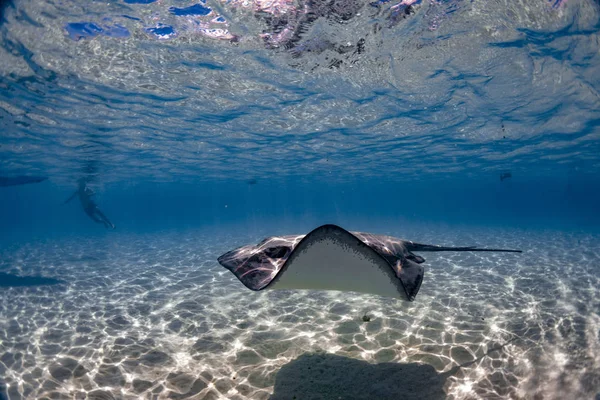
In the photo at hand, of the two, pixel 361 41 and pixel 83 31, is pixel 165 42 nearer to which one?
pixel 83 31

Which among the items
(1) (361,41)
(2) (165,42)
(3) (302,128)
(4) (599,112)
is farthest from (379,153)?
(2) (165,42)

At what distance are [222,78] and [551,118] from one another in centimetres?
2006

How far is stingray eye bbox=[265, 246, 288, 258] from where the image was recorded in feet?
16.4

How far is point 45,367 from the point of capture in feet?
19.9

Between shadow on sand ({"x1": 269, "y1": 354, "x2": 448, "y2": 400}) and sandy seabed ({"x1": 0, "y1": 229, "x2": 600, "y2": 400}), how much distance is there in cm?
2

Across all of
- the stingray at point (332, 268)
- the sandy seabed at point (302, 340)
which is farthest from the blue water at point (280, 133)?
the stingray at point (332, 268)

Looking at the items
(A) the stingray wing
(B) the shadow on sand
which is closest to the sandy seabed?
(B) the shadow on sand

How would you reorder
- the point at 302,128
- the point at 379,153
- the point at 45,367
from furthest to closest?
the point at 379,153 → the point at 302,128 → the point at 45,367

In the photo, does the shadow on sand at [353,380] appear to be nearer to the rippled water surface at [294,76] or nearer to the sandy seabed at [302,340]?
the sandy seabed at [302,340]

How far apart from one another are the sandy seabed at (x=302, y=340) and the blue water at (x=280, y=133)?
0.05 m

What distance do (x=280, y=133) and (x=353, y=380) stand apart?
18.9 meters

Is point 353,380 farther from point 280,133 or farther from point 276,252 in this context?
point 280,133

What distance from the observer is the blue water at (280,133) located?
591 centimetres

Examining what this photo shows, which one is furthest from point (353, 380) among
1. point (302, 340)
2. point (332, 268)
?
point (332, 268)
